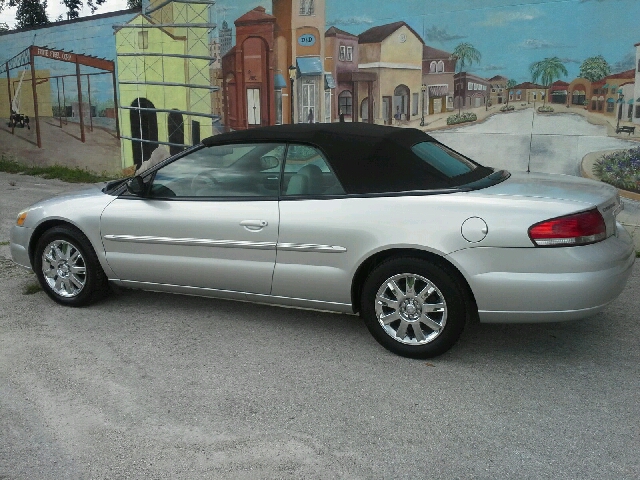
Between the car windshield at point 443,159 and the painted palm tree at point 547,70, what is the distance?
3.14 m

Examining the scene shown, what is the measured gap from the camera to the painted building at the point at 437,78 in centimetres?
834

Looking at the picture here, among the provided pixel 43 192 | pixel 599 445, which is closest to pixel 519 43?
pixel 599 445

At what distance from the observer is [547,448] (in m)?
3.20

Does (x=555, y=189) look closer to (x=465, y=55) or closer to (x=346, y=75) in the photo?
(x=465, y=55)

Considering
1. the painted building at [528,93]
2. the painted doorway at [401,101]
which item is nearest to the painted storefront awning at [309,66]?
the painted doorway at [401,101]

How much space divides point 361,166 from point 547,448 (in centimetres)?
216

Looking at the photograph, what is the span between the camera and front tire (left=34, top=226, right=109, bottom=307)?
17.3 ft

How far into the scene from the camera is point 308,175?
15.0ft

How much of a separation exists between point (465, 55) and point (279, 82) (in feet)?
10.2

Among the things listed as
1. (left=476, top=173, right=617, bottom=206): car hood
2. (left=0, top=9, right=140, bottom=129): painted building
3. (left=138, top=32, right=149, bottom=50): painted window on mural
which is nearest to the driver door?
(left=476, top=173, right=617, bottom=206): car hood

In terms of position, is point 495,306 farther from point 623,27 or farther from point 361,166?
point 623,27

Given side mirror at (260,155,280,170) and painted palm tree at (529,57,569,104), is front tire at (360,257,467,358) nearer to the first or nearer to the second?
side mirror at (260,155,280,170)

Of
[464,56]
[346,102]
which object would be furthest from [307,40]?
[464,56]

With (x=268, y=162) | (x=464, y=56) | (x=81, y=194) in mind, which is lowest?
(x=81, y=194)
